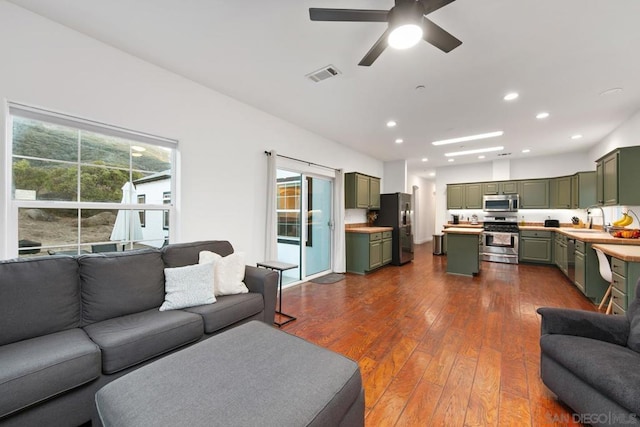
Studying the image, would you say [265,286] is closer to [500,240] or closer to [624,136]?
[624,136]

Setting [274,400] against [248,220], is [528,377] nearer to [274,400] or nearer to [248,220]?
[274,400]

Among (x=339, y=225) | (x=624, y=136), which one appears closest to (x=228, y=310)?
(x=339, y=225)

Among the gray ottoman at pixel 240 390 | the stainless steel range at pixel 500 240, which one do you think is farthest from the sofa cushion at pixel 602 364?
the stainless steel range at pixel 500 240

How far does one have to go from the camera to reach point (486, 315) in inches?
126

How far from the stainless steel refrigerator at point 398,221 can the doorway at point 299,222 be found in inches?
79.7

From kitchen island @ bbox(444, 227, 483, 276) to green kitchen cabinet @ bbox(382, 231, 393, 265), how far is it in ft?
4.21

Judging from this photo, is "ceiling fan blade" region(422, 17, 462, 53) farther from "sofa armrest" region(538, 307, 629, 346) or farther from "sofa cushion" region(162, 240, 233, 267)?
"sofa cushion" region(162, 240, 233, 267)

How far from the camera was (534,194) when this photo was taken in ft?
21.8

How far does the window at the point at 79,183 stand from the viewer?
6.88 feet

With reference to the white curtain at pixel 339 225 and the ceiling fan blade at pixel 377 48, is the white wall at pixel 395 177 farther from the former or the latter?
the ceiling fan blade at pixel 377 48

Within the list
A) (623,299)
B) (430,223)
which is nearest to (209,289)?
(623,299)

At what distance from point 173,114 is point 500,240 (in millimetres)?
7530

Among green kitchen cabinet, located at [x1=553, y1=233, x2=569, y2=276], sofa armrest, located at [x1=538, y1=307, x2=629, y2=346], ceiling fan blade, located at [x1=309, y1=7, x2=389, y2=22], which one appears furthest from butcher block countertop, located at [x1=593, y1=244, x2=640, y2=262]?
ceiling fan blade, located at [x1=309, y1=7, x2=389, y2=22]

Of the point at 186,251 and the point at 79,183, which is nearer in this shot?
the point at 79,183
